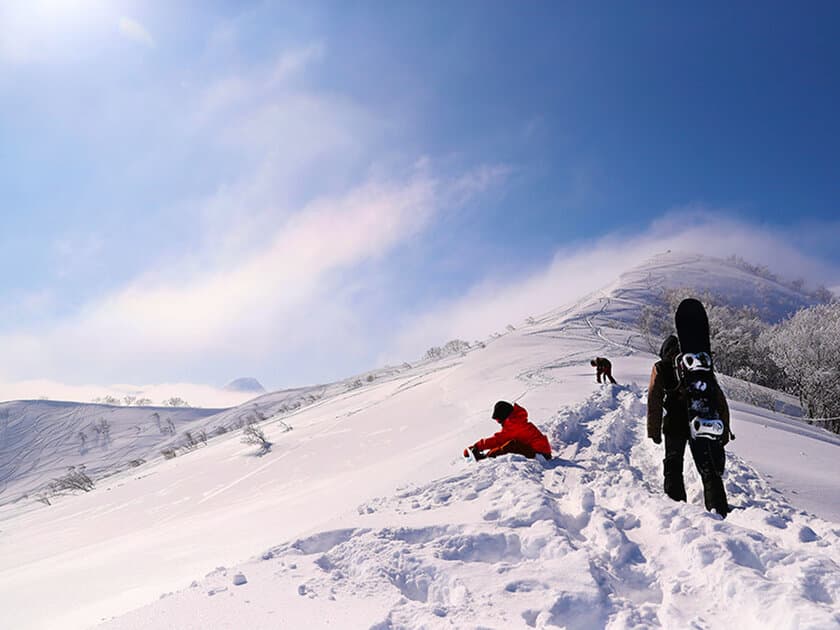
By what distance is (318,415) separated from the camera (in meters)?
20.1

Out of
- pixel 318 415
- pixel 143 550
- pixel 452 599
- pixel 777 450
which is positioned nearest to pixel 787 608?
pixel 452 599

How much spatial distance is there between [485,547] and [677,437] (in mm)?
2827

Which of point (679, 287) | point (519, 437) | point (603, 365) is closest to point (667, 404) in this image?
point (519, 437)

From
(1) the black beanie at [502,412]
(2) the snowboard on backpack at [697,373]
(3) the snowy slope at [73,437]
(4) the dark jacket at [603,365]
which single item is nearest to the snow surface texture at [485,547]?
(2) the snowboard on backpack at [697,373]

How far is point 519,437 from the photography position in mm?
6469

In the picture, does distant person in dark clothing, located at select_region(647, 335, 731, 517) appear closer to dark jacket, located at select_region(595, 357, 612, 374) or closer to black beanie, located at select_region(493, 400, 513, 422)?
black beanie, located at select_region(493, 400, 513, 422)

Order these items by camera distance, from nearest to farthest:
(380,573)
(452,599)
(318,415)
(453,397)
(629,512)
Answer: (452,599), (380,573), (629,512), (453,397), (318,415)

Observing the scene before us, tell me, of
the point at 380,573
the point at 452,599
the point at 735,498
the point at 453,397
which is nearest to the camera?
the point at 452,599

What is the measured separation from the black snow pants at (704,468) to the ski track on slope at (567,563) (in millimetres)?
307

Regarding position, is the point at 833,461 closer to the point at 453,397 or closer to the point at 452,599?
the point at 452,599

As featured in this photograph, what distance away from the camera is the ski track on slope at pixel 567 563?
2.44 m

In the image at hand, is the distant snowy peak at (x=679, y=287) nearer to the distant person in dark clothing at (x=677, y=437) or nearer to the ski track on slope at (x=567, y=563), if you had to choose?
the distant person in dark clothing at (x=677, y=437)

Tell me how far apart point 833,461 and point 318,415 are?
1710 cm

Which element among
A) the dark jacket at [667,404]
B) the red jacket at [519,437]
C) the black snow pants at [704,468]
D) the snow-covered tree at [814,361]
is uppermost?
the dark jacket at [667,404]
